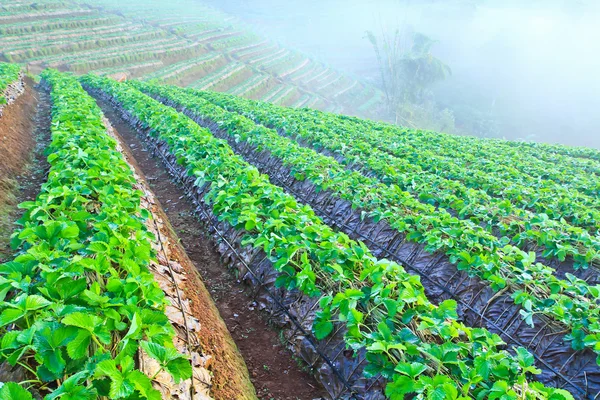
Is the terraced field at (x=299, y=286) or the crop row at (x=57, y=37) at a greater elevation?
the terraced field at (x=299, y=286)

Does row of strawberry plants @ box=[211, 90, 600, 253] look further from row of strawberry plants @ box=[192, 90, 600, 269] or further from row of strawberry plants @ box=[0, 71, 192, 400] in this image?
row of strawberry plants @ box=[0, 71, 192, 400]

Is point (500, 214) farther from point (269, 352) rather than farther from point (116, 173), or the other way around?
point (116, 173)

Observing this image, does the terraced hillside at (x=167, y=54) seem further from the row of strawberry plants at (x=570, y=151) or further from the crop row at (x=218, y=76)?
the row of strawberry plants at (x=570, y=151)

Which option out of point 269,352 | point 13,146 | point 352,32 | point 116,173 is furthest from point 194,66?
point 352,32

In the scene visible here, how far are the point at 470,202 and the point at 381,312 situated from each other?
5.74 m

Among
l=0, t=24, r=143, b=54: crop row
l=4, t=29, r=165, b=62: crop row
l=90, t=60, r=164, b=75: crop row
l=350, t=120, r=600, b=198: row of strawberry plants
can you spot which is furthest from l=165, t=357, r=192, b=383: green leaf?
l=0, t=24, r=143, b=54: crop row

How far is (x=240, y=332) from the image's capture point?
5434mm

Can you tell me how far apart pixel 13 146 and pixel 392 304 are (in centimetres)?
1097

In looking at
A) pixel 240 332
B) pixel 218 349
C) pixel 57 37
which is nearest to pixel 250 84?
pixel 57 37

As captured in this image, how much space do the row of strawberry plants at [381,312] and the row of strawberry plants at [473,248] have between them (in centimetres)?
92

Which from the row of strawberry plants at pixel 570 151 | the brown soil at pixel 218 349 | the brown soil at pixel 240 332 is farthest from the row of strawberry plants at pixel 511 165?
the brown soil at pixel 218 349

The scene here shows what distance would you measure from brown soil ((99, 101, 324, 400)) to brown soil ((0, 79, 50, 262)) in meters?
3.00

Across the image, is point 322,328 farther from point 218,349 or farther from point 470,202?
point 470,202

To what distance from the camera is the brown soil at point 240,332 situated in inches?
175
